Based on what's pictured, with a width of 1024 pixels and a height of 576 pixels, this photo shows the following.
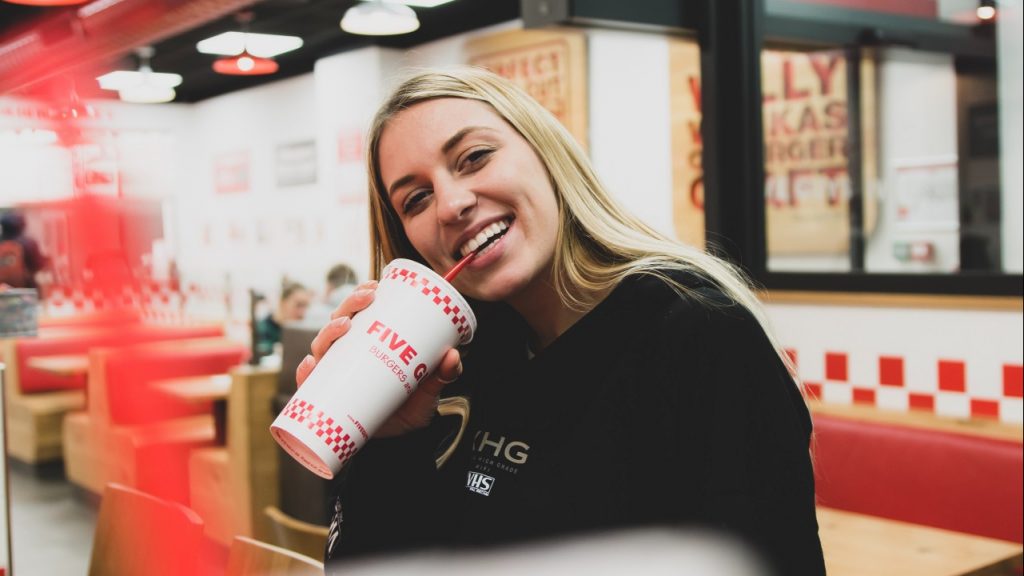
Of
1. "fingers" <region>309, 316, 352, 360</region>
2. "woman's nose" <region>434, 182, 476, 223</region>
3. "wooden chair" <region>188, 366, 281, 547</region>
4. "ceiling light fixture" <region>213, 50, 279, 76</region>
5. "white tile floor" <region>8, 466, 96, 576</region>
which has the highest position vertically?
"ceiling light fixture" <region>213, 50, 279, 76</region>

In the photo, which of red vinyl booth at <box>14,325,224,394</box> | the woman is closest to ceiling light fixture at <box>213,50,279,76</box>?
red vinyl booth at <box>14,325,224,394</box>

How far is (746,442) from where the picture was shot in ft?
3.05

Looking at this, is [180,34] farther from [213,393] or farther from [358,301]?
[358,301]

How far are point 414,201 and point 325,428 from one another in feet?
0.99

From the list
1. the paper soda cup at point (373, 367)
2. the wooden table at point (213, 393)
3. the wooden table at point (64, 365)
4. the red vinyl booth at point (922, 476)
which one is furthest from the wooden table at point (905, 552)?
the wooden table at point (64, 365)

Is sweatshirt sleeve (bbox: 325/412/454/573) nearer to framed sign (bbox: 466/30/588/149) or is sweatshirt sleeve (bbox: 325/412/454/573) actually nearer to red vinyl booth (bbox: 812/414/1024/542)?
red vinyl booth (bbox: 812/414/1024/542)

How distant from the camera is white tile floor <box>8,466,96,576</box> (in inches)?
176

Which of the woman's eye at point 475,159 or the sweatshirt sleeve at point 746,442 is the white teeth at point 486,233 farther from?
the sweatshirt sleeve at point 746,442

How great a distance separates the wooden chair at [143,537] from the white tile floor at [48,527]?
7.36 feet

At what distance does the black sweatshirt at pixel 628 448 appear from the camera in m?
0.93

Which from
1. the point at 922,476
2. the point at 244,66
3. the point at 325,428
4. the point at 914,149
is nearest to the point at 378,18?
the point at 244,66

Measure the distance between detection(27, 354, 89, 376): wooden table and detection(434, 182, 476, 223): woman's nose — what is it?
5.24 m

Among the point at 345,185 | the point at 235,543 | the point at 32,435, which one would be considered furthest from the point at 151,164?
the point at 345,185

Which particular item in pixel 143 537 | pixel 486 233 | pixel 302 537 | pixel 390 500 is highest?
pixel 486 233
